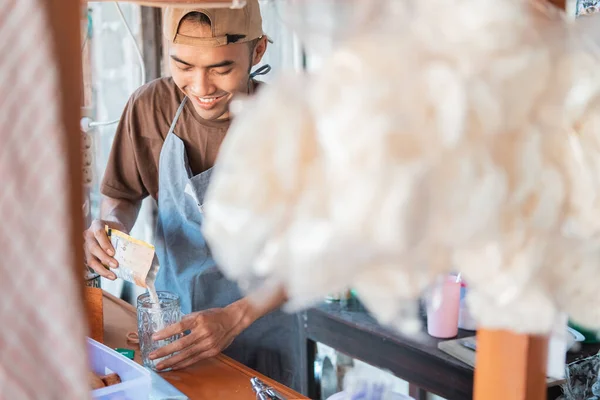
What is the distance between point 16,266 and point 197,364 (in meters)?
1.00

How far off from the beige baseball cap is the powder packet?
1.72 feet

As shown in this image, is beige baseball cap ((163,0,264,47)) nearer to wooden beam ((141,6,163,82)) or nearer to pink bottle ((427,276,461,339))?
pink bottle ((427,276,461,339))

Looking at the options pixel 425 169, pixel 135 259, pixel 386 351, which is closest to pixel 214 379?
pixel 135 259

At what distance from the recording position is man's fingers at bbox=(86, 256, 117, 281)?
5.01ft

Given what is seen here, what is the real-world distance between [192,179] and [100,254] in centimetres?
38

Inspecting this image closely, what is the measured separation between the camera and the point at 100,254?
1541 mm

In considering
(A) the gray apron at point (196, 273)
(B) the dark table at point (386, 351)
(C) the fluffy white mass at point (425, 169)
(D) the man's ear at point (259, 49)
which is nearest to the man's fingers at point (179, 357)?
(A) the gray apron at point (196, 273)

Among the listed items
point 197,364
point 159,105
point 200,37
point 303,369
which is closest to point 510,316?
point 197,364

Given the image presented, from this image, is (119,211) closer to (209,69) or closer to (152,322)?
(209,69)

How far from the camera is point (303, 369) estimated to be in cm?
251

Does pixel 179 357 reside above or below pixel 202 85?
below

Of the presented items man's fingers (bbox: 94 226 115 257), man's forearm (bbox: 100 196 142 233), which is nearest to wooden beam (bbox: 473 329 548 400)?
man's fingers (bbox: 94 226 115 257)

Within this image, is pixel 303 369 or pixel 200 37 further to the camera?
pixel 303 369

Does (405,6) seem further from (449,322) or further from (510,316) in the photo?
(449,322)
